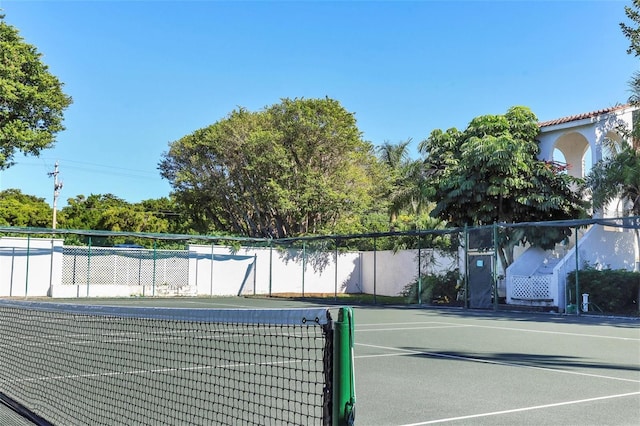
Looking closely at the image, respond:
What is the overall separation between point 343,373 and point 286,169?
32.2 m

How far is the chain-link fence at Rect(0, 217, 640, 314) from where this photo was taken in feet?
71.8

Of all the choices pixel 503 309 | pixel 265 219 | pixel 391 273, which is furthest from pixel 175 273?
pixel 503 309

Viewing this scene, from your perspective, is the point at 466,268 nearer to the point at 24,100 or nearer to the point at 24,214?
the point at 24,100

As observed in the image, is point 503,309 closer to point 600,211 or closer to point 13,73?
point 600,211

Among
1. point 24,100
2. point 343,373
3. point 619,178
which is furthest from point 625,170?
point 24,100

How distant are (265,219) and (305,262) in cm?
535

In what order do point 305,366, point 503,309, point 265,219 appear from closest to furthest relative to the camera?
point 305,366 → point 503,309 → point 265,219

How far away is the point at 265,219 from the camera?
37.8 m

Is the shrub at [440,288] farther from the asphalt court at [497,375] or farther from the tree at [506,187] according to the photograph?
the asphalt court at [497,375]

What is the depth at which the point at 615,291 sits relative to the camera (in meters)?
19.8

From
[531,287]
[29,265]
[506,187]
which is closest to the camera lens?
[531,287]

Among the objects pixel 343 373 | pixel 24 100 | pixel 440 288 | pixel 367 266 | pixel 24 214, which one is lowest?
pixel 440 288

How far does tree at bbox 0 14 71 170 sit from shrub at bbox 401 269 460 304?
19.2 meters

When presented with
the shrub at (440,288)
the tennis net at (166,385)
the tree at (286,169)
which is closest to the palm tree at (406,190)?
the tree at (286,169)
